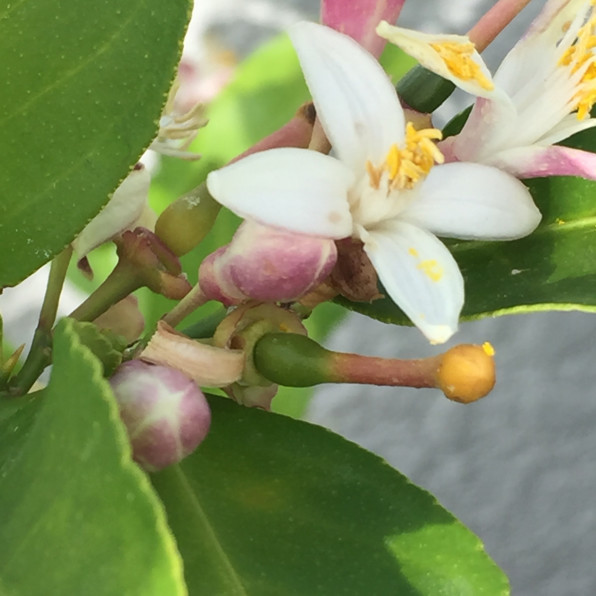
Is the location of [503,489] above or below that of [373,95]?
below

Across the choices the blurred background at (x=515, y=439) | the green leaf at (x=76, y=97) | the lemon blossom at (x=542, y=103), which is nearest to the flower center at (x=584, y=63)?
the lemon blossom at (x=542, y=103)

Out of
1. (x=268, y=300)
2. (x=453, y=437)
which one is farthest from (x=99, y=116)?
(x=453, y=437)

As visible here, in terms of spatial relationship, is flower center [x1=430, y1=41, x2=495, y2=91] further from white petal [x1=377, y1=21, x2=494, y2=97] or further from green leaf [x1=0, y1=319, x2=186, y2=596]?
green leaf [x1=0, y1=319, x2=186, y2=596]

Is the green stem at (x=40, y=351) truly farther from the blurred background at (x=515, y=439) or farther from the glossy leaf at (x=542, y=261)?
the blurred background at (x=515, y=439)

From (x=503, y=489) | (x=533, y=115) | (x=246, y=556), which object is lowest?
(x=503, y=489)

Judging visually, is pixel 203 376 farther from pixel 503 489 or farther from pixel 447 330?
pixel 503 489

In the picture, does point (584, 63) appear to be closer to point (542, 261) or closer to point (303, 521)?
point (542, 261)

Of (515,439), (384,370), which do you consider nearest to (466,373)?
(384,370)
